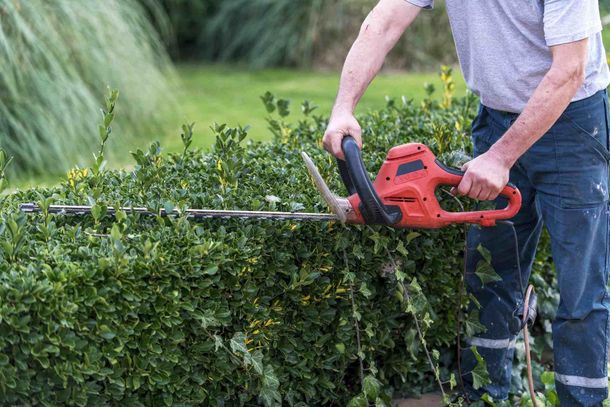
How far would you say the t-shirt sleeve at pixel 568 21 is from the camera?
10.00 feet

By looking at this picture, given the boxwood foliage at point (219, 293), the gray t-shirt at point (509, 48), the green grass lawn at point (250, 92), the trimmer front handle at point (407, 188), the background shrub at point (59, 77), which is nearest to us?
the boxwood foliage at point (219, 293)

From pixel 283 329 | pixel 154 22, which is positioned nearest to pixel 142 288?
pixel 283 329

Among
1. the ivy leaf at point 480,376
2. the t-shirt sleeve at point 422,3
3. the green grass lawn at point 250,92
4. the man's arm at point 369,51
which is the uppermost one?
the t-shirt sleeve at point 422,3

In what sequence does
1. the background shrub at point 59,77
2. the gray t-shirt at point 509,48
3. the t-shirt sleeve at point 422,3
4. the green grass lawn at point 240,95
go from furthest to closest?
the green grass lawn at point 240,95, the background shrub at point 59,77, the t-shirt sleeve at point 422,3, the gray t-shirt at point 509,48

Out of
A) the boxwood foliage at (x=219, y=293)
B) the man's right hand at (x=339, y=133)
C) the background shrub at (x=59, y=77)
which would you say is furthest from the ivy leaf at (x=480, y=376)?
the background shrub at (x=59, y=77)

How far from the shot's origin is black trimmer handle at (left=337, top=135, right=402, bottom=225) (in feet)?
10.0

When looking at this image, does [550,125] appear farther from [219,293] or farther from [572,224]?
[219,293]

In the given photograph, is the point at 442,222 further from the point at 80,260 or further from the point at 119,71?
the point at 119,71

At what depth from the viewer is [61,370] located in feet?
9.21

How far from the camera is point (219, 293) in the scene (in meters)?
3.19

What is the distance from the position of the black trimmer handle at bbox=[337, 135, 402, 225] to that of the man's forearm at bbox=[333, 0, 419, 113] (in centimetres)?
30

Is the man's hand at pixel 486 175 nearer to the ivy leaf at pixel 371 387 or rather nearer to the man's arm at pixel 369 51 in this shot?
the man's arm at pixel 369 51

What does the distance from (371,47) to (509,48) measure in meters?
0.50

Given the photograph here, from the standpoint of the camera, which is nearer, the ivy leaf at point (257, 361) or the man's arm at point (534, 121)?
the man's arm at point (534, 121)
